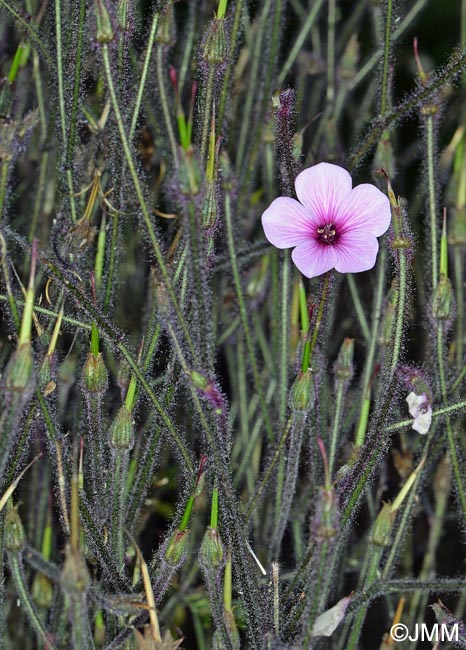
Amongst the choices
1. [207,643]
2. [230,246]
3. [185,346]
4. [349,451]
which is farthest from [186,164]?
[207,643]

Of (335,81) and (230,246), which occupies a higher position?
(335,81)

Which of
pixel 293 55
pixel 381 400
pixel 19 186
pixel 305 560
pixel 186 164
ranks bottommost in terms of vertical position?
pixel 305 560

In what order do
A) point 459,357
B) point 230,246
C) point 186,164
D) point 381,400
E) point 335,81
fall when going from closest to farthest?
point 186,164 → point 381,400 → point 230,246 → point 459,357 → point 335,81

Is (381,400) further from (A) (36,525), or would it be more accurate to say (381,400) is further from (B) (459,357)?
(A) (36,525)

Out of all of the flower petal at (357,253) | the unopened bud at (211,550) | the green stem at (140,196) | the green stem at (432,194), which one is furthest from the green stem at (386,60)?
the unopened bud at (211,550)

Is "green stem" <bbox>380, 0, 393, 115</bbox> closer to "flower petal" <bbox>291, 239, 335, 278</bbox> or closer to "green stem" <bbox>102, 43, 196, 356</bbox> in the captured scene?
"flower petal" <bbox>291, 239, 335, 278</bbox>

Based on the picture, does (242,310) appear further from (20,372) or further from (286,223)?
(20,372)

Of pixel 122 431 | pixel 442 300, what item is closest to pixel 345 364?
pixel 442 300
